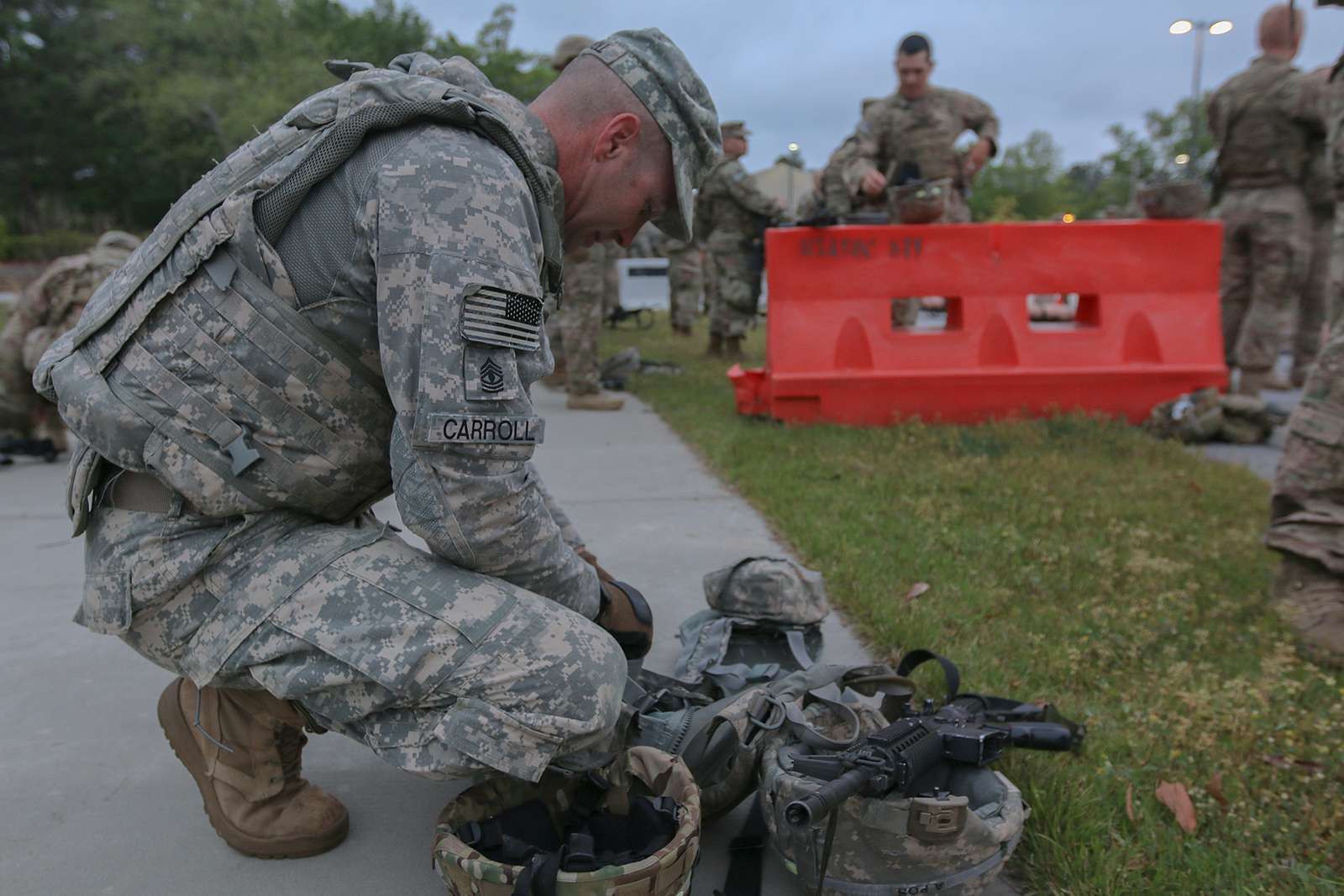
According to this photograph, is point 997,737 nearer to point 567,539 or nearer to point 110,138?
point 567,539

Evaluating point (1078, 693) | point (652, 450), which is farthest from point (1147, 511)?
point (652, 450)

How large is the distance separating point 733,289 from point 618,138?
7.27 meters

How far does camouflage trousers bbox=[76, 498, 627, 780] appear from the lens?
1616 mm

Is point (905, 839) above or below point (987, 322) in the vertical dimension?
below

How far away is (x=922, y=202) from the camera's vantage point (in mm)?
5742

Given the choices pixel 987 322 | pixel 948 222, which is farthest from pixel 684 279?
pixel 987 322

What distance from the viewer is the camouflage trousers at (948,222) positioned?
7312 millimetres

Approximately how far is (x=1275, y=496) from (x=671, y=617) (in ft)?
6.30

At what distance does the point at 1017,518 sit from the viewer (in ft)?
12.9

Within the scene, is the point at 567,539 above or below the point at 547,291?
below

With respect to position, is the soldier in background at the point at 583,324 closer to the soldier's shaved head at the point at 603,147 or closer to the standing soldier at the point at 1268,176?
the standing soldier at the point at 1268,176

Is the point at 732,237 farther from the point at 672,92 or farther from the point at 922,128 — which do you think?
the point at 672,92

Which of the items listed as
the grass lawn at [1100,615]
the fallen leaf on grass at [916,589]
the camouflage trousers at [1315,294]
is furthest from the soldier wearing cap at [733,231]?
the fallen leaf on grass at [916,589]

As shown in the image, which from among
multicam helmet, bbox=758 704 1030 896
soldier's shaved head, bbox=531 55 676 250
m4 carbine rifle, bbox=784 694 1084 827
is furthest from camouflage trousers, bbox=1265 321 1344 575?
soldier's shaved head, bbox=531 55 676 250
